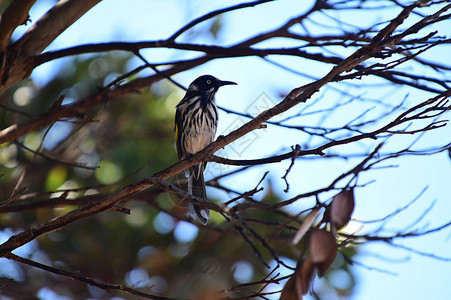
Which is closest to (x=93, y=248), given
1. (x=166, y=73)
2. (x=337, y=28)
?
(x=166, y=73)

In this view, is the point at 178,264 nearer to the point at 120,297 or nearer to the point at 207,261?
the point at 207,261

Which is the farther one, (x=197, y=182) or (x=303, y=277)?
(x=197, y=182)

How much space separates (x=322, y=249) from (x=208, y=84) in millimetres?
4804

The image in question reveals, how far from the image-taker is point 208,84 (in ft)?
20.5

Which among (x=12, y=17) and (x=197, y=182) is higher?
(x=197, y=182)

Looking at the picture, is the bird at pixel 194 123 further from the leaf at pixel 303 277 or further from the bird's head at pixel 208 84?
the leaf at pixel 303 277

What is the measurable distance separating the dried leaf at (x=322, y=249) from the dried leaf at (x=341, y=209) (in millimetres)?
47

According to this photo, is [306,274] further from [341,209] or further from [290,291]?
[341,209]

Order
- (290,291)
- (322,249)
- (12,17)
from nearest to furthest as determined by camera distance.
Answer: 1. (322,249)
2. (290,291)
3. (12,17)

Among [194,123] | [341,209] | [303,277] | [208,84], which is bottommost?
[303,277]

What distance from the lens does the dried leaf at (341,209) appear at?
5.35ft

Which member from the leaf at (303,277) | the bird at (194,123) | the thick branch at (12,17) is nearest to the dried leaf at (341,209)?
the leaf at (303,277)

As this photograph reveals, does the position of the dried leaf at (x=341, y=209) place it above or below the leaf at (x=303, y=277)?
above

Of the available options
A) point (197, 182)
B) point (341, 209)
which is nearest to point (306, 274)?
point (341, 209)
